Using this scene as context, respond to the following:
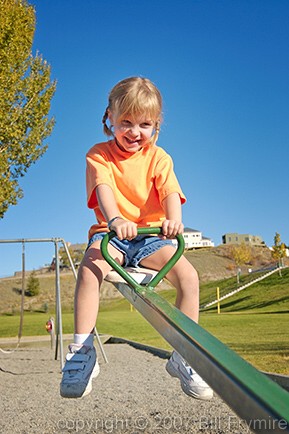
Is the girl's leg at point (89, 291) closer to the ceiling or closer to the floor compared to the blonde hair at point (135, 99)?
closer to the floor

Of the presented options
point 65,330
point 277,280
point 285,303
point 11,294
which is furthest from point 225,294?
point 65,330

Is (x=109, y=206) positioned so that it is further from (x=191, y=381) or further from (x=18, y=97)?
(x=18, y=97)

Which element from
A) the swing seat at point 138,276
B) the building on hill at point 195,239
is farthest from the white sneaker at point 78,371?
the building on hill at point 195,239

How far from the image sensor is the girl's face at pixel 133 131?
277 centimetres

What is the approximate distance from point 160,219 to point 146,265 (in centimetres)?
33

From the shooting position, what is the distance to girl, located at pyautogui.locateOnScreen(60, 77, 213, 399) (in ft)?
8.00

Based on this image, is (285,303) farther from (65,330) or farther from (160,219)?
(160,219)

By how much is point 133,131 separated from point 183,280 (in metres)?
0.81

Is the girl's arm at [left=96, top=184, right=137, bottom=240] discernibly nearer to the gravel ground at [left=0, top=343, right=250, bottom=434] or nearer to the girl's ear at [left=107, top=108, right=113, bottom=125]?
the girl's ear at [left=107, top=108, right=113, bottom=125]

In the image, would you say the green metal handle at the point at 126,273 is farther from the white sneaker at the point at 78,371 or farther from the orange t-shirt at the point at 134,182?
the orange t-shirt at the point at 134,182

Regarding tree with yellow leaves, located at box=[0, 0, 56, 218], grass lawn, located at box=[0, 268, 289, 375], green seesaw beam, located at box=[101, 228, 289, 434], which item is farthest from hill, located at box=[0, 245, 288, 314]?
green seesaw beam, located at box=[101, 228, 289, 434]

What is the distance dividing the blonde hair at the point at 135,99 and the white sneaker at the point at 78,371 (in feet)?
3.83

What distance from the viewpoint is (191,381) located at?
2.44 meters

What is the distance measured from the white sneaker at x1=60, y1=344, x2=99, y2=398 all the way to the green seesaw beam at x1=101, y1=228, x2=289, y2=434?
0.63 metres
